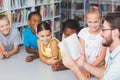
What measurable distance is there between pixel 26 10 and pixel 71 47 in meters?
2.81

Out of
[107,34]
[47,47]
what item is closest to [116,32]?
[107,34]

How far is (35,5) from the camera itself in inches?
189

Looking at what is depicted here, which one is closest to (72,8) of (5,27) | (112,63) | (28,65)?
(5,27)

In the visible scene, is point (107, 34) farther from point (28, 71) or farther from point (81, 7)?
point (81, 7)

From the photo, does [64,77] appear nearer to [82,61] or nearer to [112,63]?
[82,61]

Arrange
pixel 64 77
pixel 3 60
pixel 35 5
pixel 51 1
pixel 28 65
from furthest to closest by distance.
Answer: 1. pixel 51 1
2. pixel 35 5
3. pixel 3 60
4. pixel 28 65
5. pixel 64 77

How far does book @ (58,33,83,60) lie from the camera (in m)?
1.92

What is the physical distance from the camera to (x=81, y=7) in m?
5.82

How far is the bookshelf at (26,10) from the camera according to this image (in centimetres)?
421

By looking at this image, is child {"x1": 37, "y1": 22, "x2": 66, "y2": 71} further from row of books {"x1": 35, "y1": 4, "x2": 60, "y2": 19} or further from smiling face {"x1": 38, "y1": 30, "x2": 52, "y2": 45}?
row of books {"x1": 35, "y1": 4, "x2": 60, "y2": 19}

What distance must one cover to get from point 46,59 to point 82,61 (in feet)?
1.42

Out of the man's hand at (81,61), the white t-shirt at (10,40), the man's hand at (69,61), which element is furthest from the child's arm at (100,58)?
the white t-shirt at (10,40)

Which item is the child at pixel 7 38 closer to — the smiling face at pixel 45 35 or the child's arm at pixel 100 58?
the smiling face at pixel 45 35

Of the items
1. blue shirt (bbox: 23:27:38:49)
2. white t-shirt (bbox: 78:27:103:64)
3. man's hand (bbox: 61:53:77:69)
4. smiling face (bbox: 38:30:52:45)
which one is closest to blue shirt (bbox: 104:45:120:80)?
man's hand (bbox: 61:53:77:69)
